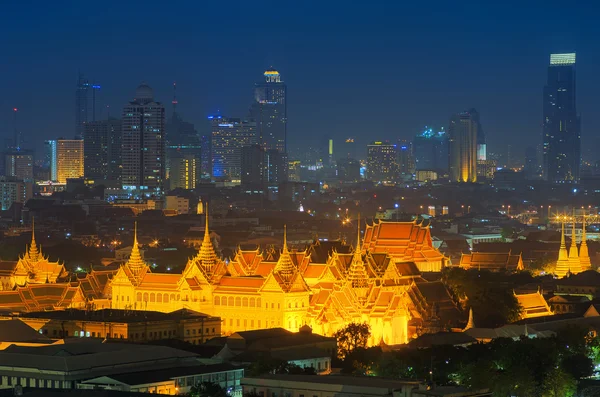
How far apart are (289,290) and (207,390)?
2741 cm

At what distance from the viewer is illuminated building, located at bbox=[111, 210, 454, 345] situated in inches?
3814

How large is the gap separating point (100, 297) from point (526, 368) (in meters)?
41.2

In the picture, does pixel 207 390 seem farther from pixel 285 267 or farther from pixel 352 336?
pixel 285 267

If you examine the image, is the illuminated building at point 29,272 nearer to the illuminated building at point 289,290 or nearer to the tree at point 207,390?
the illuminated building at point 289,290

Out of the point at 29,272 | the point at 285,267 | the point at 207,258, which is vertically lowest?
the point at 29,272

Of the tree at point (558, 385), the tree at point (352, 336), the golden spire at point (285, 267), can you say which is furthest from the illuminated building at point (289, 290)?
the tree at point (558, 385)

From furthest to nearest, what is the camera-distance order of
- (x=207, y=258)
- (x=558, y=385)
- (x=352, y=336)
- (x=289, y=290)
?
(x=207, y=258), (x=289, y=290), (x=352, y=336), (x=558, y=385)

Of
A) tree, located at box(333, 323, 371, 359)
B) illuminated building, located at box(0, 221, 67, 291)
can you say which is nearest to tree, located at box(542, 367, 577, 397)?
tree, located at box(333, 323, 371, 359)

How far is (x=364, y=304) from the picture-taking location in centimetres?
9744

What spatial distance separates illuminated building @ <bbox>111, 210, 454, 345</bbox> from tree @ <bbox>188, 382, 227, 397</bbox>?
23.8 meters

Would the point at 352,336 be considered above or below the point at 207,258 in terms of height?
below

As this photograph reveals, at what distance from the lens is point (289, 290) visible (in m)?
97.6

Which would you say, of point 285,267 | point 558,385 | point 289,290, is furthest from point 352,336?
point 558,385

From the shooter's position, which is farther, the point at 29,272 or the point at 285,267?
the point at 29,272
